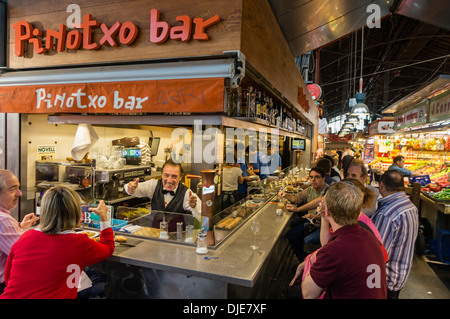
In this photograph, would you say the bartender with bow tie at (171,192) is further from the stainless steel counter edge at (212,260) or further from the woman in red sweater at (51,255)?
the woman in red sweater at (51,255)

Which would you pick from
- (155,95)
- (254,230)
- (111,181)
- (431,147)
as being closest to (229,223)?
(254,230)

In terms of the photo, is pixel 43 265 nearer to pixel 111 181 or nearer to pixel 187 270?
pixel 187 270

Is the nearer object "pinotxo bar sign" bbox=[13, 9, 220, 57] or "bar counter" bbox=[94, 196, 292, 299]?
"bar counter" bbox=[94, 196, 292, 299]

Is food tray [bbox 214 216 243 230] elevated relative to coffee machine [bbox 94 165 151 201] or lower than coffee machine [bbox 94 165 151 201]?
lower

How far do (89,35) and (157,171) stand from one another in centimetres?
404

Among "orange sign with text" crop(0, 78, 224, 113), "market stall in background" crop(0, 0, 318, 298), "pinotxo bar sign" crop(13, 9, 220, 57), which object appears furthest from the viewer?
"pinotxo bar sign" crop(13, 9, 220, 57)

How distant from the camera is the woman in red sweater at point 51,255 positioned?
1830 millimetres

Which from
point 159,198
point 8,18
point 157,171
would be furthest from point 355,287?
point 157,171

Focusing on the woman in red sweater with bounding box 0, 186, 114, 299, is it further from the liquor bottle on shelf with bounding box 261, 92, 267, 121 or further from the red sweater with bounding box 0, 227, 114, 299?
the liquor bottle on shelf with bounding box 261, 92, 267, 121

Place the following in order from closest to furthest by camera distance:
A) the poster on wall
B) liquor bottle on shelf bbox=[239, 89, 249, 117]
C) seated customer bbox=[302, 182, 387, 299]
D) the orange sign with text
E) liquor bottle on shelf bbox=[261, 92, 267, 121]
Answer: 1. seated customer bbox=[302, 182, 387, 299]
2. the orange sign with text
3. liquor bottle on shelf bbox=[239, 89, 249, 117]
4. liquor bottle on shelf bbox=[261, 92, 267, 121]
5. the poster on wall

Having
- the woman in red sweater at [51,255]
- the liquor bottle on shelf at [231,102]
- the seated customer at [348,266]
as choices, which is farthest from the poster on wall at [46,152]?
the seated customer at [348,266]

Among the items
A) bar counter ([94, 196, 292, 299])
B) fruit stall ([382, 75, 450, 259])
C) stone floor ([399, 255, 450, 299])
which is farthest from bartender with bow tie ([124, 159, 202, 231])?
→ fruit stall ([382, 75, 450, 259])

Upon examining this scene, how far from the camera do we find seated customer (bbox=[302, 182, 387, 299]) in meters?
1.74

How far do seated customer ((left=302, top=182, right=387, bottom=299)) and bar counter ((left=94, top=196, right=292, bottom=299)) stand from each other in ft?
1.58
